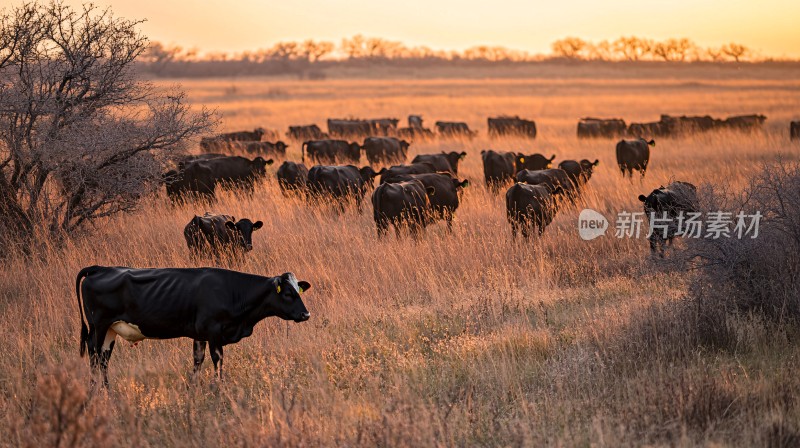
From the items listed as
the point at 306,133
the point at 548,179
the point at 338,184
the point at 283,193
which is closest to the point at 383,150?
the point at 283,193

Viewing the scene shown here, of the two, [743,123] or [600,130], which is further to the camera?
[743,123]

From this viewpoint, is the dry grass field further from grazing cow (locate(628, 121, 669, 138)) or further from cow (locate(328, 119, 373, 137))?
cow (locate(328, 119, 373, 137))

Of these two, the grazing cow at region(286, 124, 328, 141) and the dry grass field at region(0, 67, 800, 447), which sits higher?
the grazing cow at region(286, 124, 328, 141)

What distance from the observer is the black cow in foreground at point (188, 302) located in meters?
6.25

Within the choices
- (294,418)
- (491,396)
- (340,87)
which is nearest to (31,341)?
Answer: (294,418)

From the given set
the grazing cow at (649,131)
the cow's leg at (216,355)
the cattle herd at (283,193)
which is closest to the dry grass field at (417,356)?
the cow's leg at (216,355)

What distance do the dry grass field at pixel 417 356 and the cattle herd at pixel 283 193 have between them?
40cm

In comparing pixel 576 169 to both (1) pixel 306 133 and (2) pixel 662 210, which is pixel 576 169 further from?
(1) pixel 306 133

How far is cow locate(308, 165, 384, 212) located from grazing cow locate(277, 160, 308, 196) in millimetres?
1253

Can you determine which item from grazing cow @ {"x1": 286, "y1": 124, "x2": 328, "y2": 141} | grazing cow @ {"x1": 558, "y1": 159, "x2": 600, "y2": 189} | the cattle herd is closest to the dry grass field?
the cattle herd

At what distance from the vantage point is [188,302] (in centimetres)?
627

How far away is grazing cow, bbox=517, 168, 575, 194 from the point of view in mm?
14961

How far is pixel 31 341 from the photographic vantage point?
776cm

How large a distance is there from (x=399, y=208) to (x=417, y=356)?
5.46m
